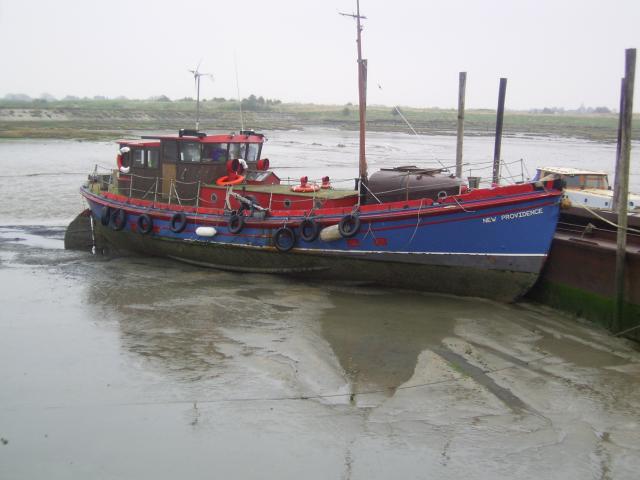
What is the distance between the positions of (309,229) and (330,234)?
1.91ft

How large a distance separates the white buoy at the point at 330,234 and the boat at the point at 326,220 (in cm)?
2

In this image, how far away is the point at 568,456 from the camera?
293 inches

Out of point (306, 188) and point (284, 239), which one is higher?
point (306, 188)

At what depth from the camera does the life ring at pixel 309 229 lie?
14.0m

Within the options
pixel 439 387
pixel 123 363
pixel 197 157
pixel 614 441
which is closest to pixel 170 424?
pixel 123 363

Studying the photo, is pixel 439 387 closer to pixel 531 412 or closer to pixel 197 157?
pixel 531 412

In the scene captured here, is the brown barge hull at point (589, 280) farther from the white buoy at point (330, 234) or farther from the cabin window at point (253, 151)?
the cabin window at point (253, 151)

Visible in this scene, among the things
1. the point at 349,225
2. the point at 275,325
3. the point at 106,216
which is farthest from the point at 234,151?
the point at 275,325

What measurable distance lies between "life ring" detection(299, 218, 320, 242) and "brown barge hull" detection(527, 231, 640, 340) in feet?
14.4

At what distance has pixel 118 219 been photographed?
1725 cm

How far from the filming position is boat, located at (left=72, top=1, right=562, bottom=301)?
12367 mm

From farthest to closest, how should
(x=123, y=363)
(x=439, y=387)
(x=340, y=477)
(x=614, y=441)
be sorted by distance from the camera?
(x=123, y=363), (x=439, y=387), (x=614, y=441), (x=340, y=477)

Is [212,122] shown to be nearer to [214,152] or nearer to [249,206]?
[214,152]

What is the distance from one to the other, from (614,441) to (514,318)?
4.46 m
